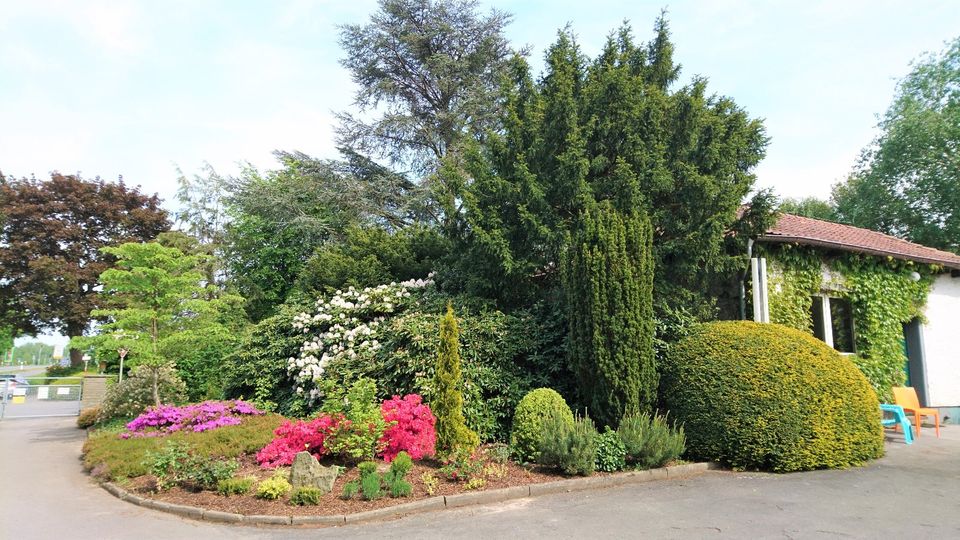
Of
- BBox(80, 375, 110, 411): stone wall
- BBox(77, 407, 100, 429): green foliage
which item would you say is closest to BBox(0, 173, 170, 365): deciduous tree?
BBox(80, 375, 110, 411): stone wall

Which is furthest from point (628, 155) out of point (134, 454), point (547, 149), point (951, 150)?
point (951, 150)

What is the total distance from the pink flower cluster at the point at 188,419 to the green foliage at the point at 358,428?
138 inches

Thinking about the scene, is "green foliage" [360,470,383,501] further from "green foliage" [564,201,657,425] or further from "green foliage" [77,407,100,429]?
"green foliage" [77,407,100,429]

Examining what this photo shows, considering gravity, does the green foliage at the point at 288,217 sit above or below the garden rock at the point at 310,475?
above

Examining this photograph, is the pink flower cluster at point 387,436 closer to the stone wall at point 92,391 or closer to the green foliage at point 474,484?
the green foliage at point 474,484

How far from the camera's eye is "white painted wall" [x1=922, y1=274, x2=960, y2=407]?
13.0m

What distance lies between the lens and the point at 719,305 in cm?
1126

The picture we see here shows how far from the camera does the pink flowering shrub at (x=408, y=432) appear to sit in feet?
25.2

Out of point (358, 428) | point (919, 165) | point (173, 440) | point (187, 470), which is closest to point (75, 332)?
point (173, 440)

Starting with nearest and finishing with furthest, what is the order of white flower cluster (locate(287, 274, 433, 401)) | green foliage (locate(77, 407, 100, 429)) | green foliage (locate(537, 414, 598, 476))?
green foliage (locate(537, 414, 598, 476)), white flower cluster (locate(287, 274, 433, 401)), green foliage (locate(77, 407, 100, 429))

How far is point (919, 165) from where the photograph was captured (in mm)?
22578

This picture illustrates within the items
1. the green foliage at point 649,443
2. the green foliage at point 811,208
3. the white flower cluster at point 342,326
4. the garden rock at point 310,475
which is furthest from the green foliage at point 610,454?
the green foliage at point 811,208

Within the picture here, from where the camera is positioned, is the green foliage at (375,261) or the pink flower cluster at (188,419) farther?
the green foliage at (375,261)

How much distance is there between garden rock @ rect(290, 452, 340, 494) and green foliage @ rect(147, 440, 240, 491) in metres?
1.01
